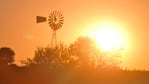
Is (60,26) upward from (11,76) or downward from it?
upward

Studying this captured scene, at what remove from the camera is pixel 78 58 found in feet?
281

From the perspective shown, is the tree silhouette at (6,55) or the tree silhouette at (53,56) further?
the tree silhouette at (53,56)

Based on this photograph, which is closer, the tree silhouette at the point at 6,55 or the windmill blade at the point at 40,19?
the tree silhouette at the point at 6,55

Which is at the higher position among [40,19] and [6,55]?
[40,19]

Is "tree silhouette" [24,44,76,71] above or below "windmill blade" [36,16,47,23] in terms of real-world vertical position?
below

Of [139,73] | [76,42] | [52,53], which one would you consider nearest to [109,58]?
[76,42]

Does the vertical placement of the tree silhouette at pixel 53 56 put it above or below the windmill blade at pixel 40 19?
below

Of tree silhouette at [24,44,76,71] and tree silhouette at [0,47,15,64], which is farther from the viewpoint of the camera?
tree silhouette at [24,44,76,71]

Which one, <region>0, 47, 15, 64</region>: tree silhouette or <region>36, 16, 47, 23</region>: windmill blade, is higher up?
<region>36, 16, 47, 23</region>: windmill blade

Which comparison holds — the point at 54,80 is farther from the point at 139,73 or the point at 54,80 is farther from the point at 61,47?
the point at 61,47

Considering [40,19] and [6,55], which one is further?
[40,19]

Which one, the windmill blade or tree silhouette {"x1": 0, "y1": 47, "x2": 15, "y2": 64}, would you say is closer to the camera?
tree silhouette {"x1": 0, "y1": 47, "x2": 15, "y2": 64}

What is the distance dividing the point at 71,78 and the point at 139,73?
590cm

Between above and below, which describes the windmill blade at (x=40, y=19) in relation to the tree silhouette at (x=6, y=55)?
above
